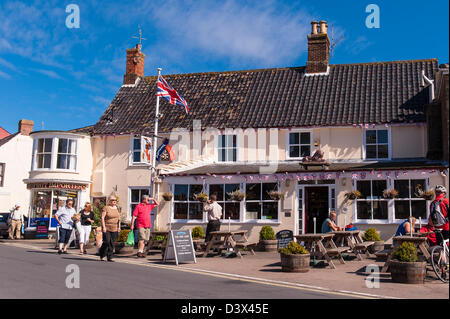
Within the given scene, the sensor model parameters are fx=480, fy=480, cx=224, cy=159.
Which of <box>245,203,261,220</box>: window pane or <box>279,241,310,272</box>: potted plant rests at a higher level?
<box>245,203,261,220</box>: window pane

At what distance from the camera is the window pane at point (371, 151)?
20344 mm

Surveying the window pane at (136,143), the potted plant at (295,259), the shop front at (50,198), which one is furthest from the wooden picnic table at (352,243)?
the shop front at (50,198)

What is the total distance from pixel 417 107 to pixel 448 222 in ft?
38.2

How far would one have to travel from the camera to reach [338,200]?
1892 centimetres

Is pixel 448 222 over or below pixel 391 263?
over

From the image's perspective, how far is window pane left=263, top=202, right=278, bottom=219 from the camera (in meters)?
19.6

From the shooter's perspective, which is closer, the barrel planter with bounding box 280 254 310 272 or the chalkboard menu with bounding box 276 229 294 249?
the barrel planter with bounding box 280 254 310 272

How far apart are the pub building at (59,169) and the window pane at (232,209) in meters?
8.47

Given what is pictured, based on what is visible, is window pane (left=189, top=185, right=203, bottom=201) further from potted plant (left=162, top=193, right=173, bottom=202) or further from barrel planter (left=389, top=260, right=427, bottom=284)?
barrel planter (left=389, top=260, right=427, bottom=284)

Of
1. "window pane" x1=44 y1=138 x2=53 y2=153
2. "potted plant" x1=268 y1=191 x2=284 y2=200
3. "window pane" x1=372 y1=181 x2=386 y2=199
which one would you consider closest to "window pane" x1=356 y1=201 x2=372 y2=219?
"window pane" x1=372 y1=181 x2=386 y2=199

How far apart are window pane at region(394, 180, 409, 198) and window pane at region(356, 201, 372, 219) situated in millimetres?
1227

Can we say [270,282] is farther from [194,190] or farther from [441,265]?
[194,190]
